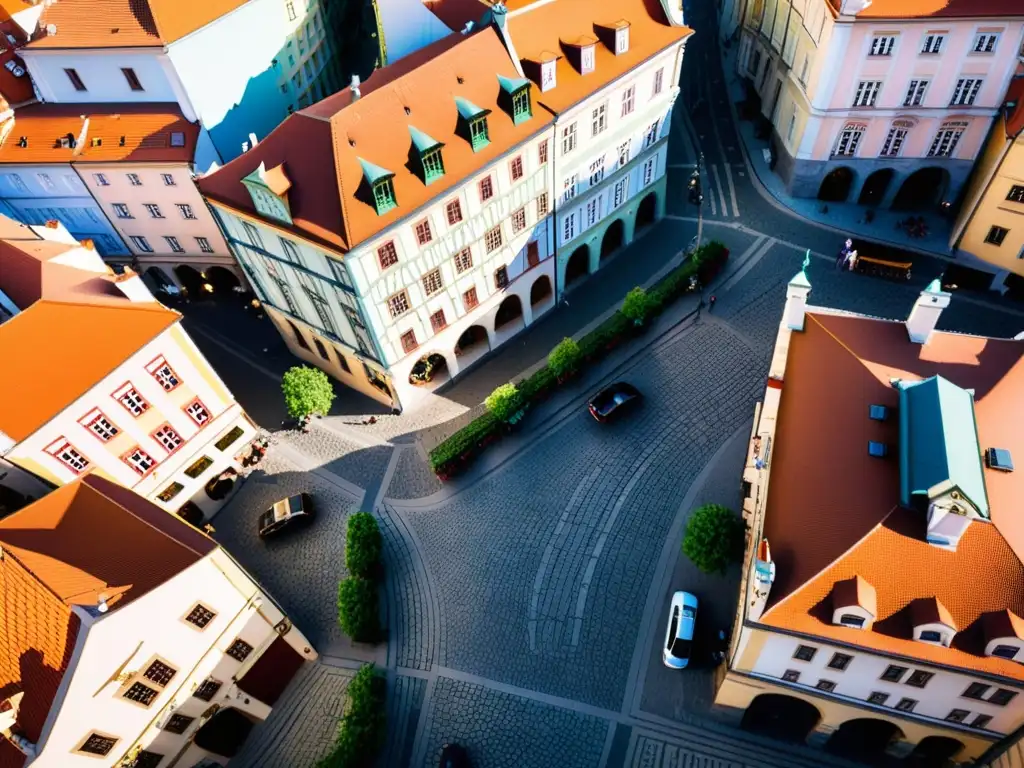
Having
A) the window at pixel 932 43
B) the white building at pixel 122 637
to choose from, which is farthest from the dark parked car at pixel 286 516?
the window at pixel 932 43

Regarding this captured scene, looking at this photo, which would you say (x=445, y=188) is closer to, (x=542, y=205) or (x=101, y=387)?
(x=542, y=205)

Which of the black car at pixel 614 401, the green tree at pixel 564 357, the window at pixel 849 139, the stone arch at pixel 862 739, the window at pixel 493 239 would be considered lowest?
the stone arch at pixel 862 739

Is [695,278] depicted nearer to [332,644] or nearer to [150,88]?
[332,644]

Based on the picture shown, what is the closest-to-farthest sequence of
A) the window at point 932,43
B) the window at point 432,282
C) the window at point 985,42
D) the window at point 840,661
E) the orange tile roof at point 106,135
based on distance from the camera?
the window at point 840,661 < the window at point 432,282 < the window at point 985,42 < the window at point 932,43 < the orange tile roof at point 106,135

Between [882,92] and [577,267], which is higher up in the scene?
[882,92]

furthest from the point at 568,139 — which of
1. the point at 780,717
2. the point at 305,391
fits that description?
the point at 780,717

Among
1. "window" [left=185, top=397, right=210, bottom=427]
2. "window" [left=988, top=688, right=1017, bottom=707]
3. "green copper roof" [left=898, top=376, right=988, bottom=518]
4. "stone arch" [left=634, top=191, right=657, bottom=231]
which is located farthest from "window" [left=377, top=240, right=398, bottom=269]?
"window" [left=988, top=688, right=1017, bottom=707]

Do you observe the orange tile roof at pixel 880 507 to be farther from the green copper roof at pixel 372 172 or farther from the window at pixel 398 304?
the green copper roof at pixel 372 172

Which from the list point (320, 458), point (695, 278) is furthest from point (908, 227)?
point (320, 458)
